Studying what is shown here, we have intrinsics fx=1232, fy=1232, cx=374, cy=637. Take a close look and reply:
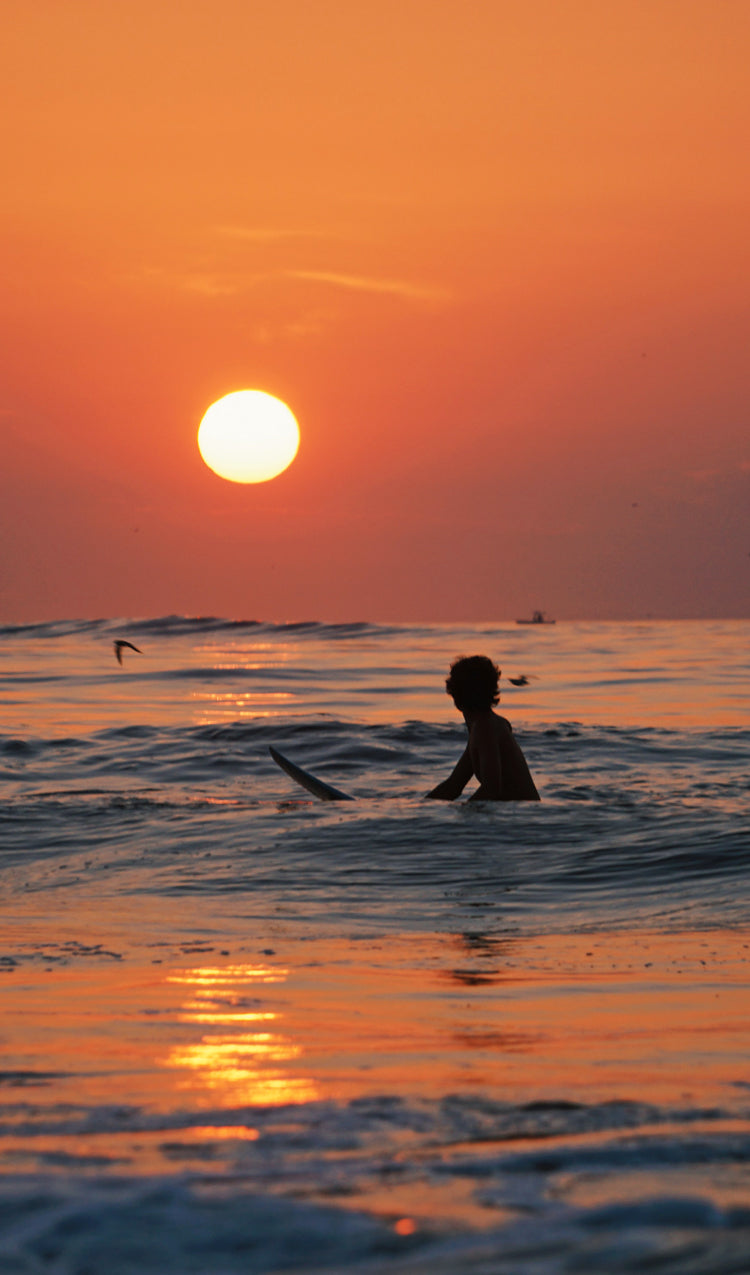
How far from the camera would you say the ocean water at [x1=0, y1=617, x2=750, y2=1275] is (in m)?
2.73

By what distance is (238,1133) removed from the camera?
10.8ft

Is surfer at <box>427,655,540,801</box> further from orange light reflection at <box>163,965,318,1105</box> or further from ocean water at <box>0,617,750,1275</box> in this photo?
orange light reflection at <box>163,965,318,1105</box>

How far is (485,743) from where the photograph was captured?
10.8 meters

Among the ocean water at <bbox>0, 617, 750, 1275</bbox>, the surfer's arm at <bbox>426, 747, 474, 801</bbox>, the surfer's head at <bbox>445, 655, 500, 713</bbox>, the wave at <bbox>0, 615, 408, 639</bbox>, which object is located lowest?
the ocean water at <bbox>0, 617, 750, 1275</bbox>

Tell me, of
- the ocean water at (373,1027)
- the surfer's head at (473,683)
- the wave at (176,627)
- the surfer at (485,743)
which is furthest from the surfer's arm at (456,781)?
the wave at (176,627)

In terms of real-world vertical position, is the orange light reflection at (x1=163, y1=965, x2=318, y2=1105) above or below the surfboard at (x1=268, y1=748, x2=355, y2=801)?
below

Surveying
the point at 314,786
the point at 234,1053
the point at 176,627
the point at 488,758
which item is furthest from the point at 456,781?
the point at 176,627

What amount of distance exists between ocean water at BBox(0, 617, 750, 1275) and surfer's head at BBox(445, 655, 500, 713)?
99 centimetres

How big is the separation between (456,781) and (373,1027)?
21.9 feet

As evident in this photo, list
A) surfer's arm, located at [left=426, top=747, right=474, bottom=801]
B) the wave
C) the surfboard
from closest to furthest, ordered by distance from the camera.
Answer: surfer's arm, located at [left=426, top=747, right=474, bottom=801]
the surfboard
the wave

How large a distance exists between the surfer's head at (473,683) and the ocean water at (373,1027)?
3.26 ft

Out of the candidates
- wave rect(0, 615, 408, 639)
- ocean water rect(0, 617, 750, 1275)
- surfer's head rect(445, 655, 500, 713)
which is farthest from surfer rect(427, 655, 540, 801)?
wave rect(0, 615, 408, 639)

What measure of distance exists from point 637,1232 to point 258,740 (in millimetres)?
15693

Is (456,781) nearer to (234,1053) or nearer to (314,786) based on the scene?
(314,786)
